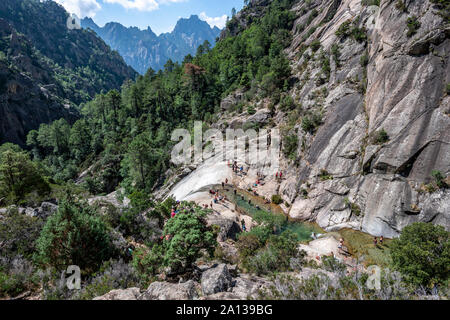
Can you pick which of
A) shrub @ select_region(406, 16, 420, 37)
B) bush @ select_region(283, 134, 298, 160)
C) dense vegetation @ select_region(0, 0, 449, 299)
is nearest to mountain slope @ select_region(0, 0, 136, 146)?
dense vegetation @ select_region(0, 0, 449, 299)

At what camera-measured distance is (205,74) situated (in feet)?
222

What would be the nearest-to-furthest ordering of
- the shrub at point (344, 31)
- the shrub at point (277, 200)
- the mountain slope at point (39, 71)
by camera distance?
the shrub at point (277, 200), the shrub at point (344, 31), the mountain slope at point (39, 71)

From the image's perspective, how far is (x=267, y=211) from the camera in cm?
3019

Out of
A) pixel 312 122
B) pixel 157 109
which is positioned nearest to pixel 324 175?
pixel 312 122

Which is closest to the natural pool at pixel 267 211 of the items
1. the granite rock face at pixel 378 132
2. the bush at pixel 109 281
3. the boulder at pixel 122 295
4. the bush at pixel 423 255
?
the granite rock face at pixel 378 132

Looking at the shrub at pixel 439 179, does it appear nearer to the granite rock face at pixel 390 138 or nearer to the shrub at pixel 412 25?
the granite rock face at pixel 390 138

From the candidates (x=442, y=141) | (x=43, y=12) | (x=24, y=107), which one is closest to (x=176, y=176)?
(x=442, y=141)

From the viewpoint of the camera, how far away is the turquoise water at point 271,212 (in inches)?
1026

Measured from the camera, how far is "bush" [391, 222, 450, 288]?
36.6ft

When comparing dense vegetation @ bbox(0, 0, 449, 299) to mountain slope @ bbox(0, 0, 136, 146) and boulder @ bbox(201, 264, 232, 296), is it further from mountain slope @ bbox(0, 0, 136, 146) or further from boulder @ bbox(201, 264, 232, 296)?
mountain slope @ bbox(0, 0, 136, 146)

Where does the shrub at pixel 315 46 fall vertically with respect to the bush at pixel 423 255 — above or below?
above

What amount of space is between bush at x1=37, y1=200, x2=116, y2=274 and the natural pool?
57.6 ft

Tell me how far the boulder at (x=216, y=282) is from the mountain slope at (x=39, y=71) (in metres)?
102
